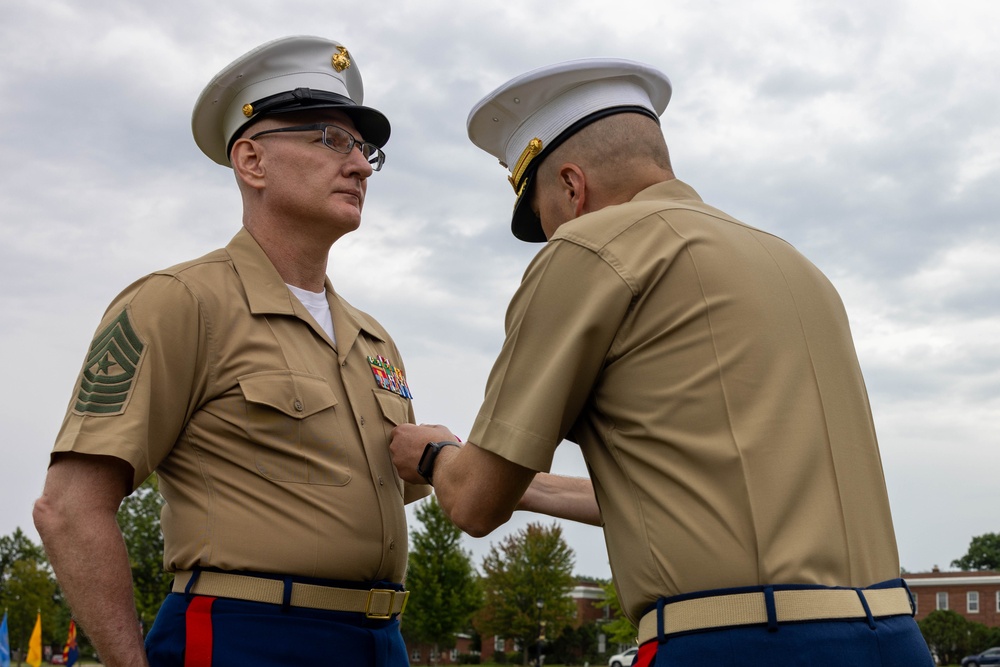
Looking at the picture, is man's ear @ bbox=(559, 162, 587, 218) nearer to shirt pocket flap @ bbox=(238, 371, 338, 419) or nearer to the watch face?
the watch face

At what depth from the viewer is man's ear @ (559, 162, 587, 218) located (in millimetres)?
3201

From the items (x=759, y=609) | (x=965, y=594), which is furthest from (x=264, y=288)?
(x=965, y=594)

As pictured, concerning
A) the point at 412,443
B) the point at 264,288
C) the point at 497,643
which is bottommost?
the point at 412,443

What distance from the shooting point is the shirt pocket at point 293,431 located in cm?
355

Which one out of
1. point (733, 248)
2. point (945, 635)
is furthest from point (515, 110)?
point (945, 635)

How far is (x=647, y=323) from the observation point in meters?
2.67

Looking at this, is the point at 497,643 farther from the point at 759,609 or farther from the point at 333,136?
the point at 759,609

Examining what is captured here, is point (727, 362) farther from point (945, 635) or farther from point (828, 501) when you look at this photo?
point (945, 635)

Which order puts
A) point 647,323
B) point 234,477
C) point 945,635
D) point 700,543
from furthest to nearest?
point 945,635 < point 234,477 < point 647,323 < point 700,543

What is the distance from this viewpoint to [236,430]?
354 cm

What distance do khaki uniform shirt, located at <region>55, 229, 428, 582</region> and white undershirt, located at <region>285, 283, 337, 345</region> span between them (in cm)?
24

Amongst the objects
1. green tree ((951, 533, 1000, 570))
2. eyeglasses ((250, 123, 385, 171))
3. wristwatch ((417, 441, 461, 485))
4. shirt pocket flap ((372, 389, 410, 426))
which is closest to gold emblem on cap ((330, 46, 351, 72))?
eyeglasses ((250, 123, 385, 171))

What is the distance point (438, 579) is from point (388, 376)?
4833 cm

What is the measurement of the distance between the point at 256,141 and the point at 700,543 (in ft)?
8.93
